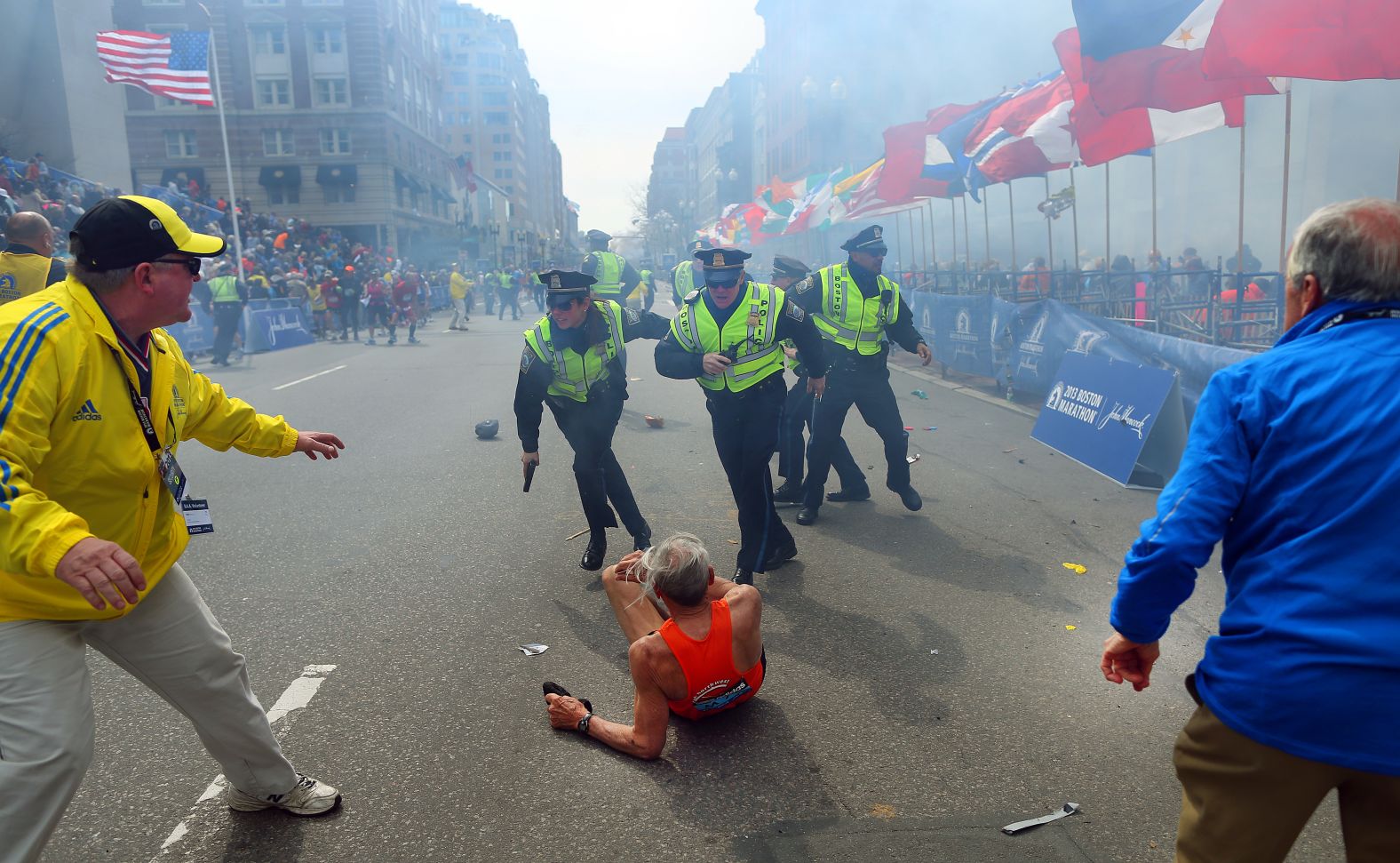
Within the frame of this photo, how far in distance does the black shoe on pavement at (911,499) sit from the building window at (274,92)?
60562mm

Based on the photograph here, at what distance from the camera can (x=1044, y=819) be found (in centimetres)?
288

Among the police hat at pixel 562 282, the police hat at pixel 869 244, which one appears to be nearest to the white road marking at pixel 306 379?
the police hat at pixel 562 282

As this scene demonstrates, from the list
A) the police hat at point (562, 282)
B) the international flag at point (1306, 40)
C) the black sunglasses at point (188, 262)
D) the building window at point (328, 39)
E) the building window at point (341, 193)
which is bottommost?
the police hat at point (562, 282)

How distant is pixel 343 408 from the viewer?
455 inches

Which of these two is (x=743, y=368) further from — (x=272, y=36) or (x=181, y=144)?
(x=181, y=144)

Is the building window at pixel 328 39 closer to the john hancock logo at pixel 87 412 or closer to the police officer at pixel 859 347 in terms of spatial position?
the police officer at pixel 859 347

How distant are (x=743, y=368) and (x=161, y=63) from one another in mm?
21005

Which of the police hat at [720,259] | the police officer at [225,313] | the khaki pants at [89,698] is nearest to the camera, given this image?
the khaki pants at [89,698]

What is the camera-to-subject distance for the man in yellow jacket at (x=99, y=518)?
201 centimetres

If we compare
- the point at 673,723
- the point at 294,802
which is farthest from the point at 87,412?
the point at 673,723

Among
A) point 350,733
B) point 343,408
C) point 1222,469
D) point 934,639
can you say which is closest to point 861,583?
point 934,639

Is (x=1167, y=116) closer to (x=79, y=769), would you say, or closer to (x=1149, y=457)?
(x=1149, y=457)

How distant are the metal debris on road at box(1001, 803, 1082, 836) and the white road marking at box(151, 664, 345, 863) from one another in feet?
8.06

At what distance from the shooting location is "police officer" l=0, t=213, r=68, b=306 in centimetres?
686
